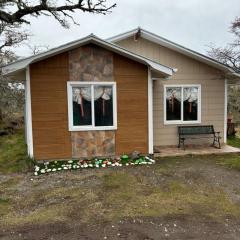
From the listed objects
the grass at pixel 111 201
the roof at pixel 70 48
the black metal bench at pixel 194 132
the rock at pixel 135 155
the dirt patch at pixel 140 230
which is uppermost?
the roof at pixel 70 48

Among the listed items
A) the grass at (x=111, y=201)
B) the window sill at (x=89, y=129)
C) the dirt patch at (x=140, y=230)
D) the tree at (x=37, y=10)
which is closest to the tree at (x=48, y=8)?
the tree at (x=37, y=10)

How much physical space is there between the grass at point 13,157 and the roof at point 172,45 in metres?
4.89

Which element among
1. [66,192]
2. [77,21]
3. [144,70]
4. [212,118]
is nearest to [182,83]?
[212,118]

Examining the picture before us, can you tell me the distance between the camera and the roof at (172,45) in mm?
10930

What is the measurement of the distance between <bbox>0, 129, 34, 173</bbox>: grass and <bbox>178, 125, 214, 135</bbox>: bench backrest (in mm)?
5357

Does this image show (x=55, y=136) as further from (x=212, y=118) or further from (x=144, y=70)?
(x=212, y=118)

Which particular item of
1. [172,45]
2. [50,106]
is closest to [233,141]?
[172,45]

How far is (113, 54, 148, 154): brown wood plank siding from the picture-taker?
30.5 feet

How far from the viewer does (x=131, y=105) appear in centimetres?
941

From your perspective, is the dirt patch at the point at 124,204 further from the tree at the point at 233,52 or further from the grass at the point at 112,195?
the tree at the point at 233,52

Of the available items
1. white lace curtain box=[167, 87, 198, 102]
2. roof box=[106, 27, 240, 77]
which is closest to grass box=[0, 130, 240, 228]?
white lace curtain box=[167, 87, 198, 102]

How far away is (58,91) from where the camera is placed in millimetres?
8938

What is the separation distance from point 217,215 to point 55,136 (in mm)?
5227

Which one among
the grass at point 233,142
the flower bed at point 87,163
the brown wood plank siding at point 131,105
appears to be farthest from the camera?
the grass at point 233,142
